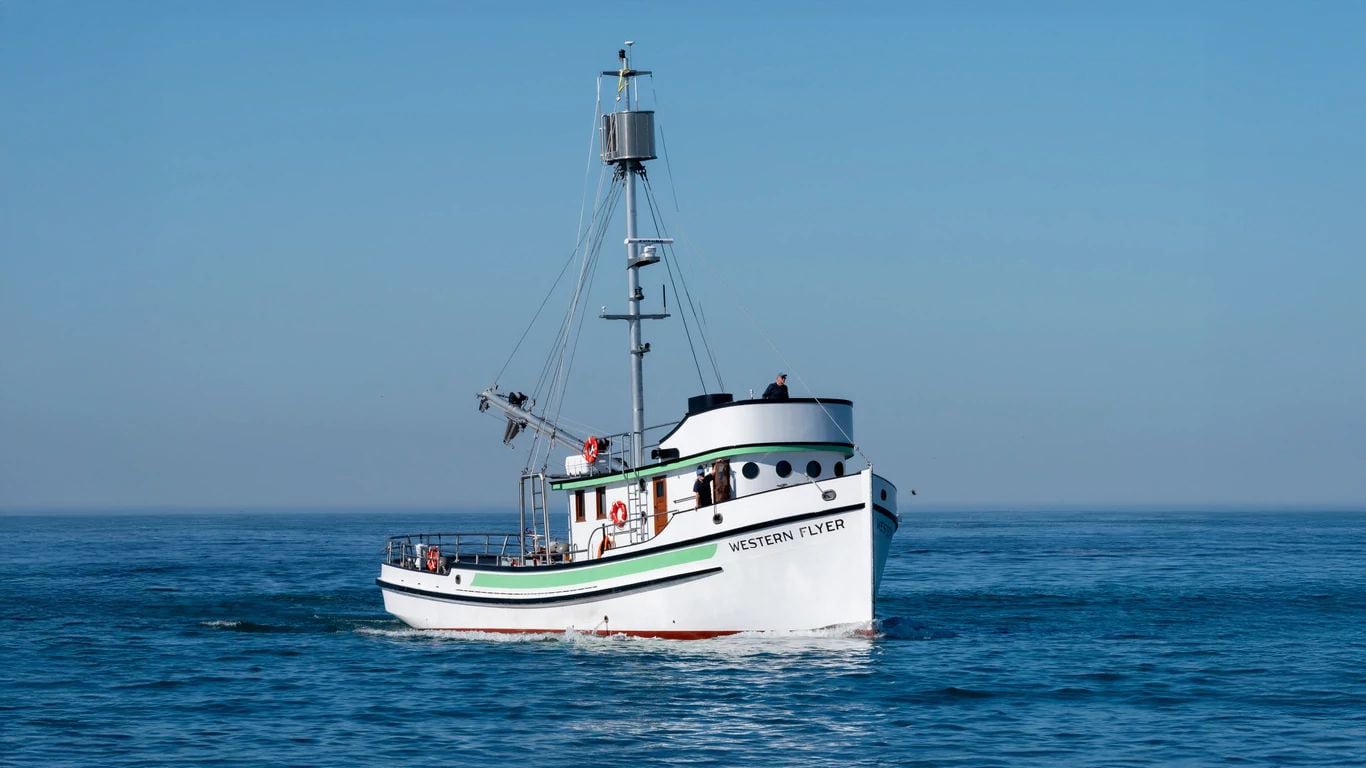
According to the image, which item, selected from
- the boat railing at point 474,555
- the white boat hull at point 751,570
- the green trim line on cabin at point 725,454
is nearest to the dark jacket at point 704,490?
the green trim line on cabin at point 725,454

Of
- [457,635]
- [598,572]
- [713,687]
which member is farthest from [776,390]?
[457,635]

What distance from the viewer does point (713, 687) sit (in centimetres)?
2897

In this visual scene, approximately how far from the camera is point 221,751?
2417cm

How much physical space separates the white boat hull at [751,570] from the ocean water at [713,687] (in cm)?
60

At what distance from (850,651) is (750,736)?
319 inches

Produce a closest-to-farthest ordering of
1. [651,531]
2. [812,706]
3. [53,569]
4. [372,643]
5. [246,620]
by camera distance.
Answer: [812,706], [651,531], [372,643], [246,620], [53,569]

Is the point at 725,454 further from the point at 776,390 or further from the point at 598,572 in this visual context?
the point at 598,572

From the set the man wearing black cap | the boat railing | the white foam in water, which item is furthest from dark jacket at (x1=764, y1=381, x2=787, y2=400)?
the white foam in water

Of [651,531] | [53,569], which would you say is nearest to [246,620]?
[651,531]

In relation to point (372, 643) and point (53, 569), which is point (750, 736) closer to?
point (372, 643)

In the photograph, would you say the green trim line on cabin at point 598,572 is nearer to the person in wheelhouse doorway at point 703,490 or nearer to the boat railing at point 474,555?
the boat railing at point 474,555

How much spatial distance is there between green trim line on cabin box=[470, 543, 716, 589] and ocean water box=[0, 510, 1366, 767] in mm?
1449

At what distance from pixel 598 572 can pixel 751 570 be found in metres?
4.03

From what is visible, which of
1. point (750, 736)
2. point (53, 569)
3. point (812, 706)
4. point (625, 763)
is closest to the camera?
point (625, 763)
